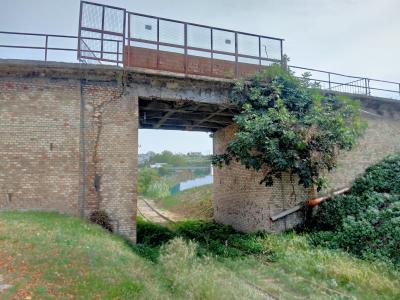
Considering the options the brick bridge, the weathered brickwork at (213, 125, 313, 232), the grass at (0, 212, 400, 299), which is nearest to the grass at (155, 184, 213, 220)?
the weathered brickwork at (213, 125, 313, 232)

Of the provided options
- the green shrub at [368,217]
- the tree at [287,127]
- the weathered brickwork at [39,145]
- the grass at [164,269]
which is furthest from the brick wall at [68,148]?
the green shrub at [368,217]

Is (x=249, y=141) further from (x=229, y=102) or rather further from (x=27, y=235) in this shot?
(x=27, y=235)

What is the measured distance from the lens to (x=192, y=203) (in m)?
25.2

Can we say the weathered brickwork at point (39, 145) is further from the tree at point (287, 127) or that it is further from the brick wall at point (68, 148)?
the tree at point (287, 127)

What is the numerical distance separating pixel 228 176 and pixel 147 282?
33.3 feet

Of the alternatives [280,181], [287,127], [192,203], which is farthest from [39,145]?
[192,203]

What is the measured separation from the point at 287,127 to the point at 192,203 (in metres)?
15.0

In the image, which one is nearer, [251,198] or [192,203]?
[251,198]

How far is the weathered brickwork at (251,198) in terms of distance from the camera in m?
12.9

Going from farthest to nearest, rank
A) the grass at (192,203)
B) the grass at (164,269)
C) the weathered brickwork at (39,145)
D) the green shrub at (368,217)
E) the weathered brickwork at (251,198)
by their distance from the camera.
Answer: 1. the grass at (192,203)
2. the weathered brickwork at (251,198)
3. the weathered brickwork at (39,145)
4. the green shrub at (368,217)
5. the grass at (164,269)

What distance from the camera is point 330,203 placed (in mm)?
12852

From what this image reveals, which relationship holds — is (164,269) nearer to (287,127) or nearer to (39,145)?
(39,145)

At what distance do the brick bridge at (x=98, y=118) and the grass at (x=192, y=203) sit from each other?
8419 millimetres

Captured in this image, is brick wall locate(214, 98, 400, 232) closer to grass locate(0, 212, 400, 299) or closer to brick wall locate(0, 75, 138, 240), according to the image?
grass locate(0, 212, 400, 299)
